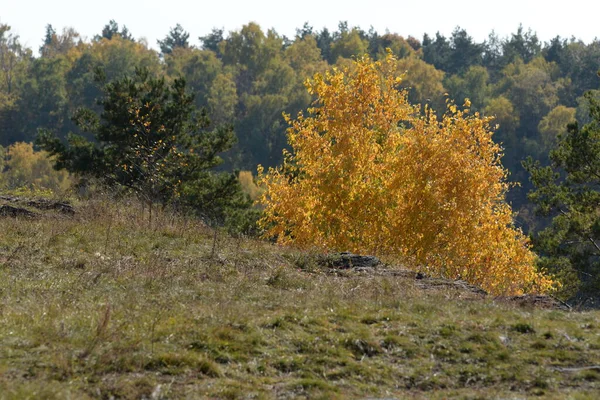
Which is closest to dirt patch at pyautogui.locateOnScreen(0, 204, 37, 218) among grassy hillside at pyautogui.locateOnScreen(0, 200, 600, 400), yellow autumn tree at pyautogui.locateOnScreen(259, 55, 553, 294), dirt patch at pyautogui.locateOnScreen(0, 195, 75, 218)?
dirt patch at pyautogui.locateOnScreen(0, 195, 75, 218)

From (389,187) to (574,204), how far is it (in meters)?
11.4

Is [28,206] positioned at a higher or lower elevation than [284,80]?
lower

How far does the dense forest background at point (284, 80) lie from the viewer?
12650cm

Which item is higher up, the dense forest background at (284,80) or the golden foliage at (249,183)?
the dense forest background at (284,80)

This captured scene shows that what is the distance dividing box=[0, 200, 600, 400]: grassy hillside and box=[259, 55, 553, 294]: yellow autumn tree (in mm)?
9991

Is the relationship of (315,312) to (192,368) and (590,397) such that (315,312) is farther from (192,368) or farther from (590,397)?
(590,397)

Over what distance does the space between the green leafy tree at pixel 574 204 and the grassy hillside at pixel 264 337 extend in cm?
1939

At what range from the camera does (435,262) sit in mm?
25312

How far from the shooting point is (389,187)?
25656mm

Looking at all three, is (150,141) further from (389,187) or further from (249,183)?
(249,183)

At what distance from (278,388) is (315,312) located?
264cm

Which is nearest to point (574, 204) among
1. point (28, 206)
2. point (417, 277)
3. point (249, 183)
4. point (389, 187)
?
point (389, 187)

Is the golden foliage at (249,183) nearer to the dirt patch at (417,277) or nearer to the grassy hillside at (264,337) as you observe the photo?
the dirt patch at (417,277)

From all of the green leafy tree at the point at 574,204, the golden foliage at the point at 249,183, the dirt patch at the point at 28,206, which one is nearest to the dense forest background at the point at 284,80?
the golden foliage at the point at 249,183
